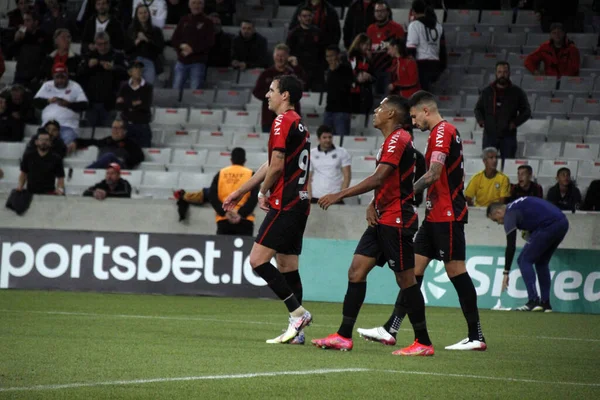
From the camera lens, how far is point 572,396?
6.28m

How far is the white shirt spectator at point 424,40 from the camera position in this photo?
18.8m

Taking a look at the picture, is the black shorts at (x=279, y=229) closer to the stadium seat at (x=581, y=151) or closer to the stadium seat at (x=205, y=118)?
the stadium seat at (x=581, y=151)

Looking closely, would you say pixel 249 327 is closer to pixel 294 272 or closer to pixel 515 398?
pixel 294 272

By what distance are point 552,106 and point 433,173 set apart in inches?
461

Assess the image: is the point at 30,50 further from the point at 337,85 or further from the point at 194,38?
the point at 337,85

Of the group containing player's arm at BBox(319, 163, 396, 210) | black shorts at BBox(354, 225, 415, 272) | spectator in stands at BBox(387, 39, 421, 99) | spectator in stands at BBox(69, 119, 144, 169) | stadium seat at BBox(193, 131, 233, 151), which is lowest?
black shorts at BBox(354, 225, 415, 272)

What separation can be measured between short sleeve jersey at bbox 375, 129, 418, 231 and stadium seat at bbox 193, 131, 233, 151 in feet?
38.1

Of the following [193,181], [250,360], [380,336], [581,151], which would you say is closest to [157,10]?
[193,181]

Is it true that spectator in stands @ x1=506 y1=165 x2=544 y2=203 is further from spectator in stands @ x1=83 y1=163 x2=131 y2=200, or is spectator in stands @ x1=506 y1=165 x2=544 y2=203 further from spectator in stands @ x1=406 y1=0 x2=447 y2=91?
spectator in stands @ x1=83 y1=163 x2=131 y2=200

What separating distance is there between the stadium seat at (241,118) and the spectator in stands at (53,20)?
413cm

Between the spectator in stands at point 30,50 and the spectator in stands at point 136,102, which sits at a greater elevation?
the spectator in stands at point 30,50

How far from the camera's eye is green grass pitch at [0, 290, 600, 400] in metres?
6.20

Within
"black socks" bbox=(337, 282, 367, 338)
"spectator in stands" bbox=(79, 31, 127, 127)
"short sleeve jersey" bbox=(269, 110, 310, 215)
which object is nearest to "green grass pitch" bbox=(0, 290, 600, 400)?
"black socks" bbox=(337, 282, 367, 338)

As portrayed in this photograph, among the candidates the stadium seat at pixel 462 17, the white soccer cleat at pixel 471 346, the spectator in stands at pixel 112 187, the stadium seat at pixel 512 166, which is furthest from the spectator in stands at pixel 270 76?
the white soccer cleat at pixel 471 346
